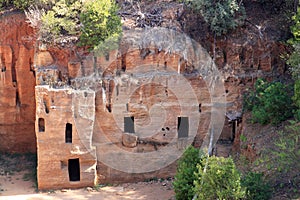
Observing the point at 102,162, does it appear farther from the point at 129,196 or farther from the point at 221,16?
the point at 221,16

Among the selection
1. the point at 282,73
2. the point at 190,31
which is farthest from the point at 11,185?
the point at 282,73

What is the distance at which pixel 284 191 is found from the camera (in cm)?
1619

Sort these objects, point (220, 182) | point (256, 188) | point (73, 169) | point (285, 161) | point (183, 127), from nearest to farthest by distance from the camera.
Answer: point (220, 182)
point (256, 188)
point (285, 161)
point (73, 169)
point (183, 127)

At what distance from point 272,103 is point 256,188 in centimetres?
434

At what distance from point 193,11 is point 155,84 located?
3659mm

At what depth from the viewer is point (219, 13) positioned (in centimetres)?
2103

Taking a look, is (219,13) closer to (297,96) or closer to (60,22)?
(297,96)

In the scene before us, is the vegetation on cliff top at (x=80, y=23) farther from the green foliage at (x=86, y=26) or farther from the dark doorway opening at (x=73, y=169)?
the dark doorway opening at (x=73, y=169)

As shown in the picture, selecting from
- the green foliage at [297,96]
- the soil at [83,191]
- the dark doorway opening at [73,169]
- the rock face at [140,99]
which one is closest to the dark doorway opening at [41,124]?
the rock face at [140,99]

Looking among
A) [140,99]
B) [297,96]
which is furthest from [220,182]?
[140,99]

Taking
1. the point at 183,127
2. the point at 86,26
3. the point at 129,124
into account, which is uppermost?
the point at 86,26

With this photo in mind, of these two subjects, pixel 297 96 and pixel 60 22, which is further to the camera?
pixel 60 22

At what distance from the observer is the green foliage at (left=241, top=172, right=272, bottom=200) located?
1541 cm

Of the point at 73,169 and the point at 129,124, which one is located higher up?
the point at 129,124
